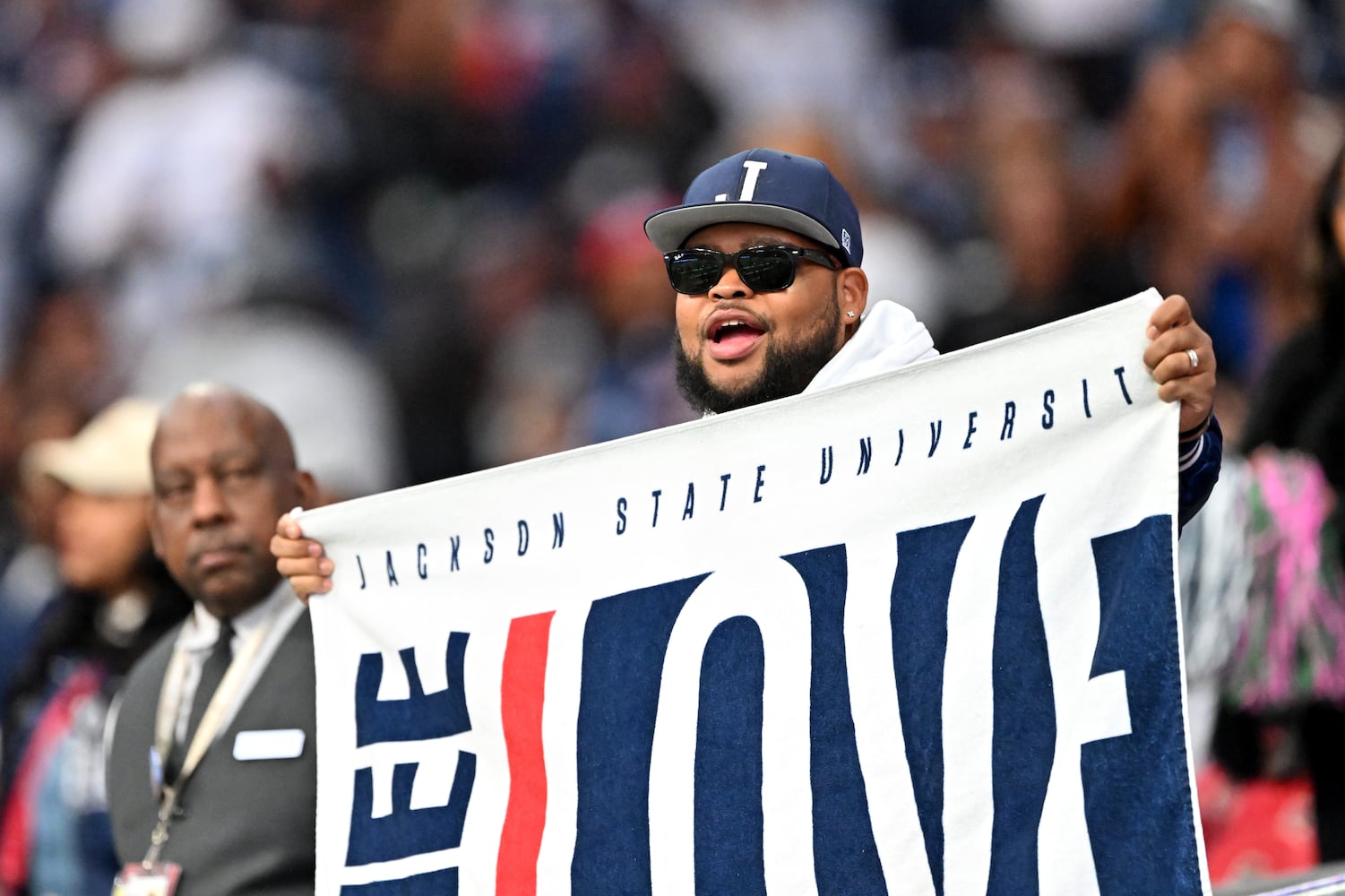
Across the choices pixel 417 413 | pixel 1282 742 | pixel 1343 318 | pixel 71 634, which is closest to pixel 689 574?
pixel 1282 742

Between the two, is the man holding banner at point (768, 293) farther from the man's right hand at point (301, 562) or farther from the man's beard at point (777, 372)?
the man's right hand at point (301, 562)

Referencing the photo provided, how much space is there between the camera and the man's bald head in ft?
12.6

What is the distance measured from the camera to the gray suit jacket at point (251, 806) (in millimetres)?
3627

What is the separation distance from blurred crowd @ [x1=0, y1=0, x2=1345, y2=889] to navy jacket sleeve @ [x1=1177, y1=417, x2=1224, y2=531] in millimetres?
3213

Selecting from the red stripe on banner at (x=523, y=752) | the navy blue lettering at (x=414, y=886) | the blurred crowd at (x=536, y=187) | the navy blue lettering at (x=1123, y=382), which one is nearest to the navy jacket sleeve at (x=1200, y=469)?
the navy blue lettering at (x=1123, y=382)

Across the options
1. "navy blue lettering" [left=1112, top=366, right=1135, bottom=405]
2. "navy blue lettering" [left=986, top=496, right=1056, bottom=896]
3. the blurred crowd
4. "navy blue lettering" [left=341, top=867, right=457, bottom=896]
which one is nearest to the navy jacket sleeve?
"navy blue lettering" [left=1112, top=366, right=1135, bottom=405]

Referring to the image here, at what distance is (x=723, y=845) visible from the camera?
3125 mm

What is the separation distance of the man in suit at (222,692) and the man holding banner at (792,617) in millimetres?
169

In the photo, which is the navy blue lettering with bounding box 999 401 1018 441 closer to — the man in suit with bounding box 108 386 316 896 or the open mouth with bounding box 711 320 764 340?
the open mouth with bounding box 711 320 764 340

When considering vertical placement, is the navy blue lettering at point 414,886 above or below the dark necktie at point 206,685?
below

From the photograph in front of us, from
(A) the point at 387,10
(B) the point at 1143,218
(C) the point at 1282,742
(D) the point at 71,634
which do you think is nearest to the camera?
(C) the point at 1282,742

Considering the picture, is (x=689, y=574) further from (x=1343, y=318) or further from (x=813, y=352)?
(x=1343, y=318)

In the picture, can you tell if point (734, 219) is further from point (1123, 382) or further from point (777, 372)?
point (1123, 382)

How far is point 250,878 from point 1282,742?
2.39 meters
